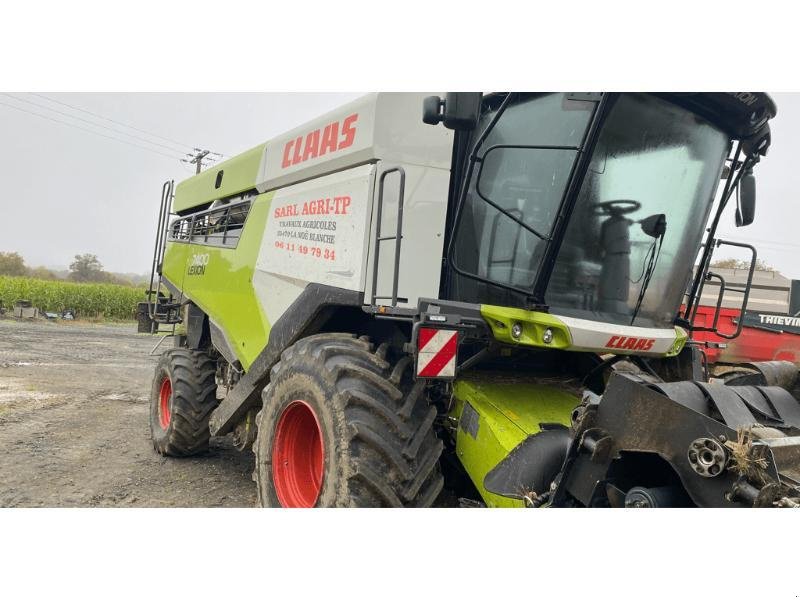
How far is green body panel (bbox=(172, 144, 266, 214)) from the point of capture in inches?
194

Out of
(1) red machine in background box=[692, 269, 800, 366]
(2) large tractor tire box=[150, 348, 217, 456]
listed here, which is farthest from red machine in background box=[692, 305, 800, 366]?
(2) large tractor tire box=[150, 348, 217, 456]

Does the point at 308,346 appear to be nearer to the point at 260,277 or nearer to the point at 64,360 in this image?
the point at 260,277

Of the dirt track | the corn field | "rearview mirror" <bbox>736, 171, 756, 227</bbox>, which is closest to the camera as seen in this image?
"rearview mirror" <bbox>736, 171, 756, 227</bbox>

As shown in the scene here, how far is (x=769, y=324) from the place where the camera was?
863 centimetres

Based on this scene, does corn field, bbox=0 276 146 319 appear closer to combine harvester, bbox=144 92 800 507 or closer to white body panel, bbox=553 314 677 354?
combine harvester, bbox=144 92 800 507

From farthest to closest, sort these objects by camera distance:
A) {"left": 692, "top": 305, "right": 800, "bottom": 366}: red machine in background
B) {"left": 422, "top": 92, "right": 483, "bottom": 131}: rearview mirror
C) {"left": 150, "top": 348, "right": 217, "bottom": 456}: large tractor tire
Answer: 1. {"left": 692, "top": 305, "right": 800, "bottom": 366}: red machine in background
2. {"left": 150, "top": 348, "right": 217, "bottom": 456}: large tractor tire
3. {"left": 422, "top": 92, "right": 483, "bottom": 131}: rearview mirror

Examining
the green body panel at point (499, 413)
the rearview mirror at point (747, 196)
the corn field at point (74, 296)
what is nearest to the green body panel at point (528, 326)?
the green body panel at point (499, 413)

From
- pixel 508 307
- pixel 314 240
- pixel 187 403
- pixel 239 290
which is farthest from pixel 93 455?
pixel 508 307

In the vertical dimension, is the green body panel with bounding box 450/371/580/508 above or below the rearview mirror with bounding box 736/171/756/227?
below

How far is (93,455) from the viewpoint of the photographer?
539 cm

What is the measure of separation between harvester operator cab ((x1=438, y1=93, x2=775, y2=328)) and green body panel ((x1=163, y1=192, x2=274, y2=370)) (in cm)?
180

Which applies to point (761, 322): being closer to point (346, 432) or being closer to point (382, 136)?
point (382, 136)

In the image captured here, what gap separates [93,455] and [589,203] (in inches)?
196

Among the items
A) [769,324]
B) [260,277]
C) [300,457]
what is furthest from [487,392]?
[769,324]
